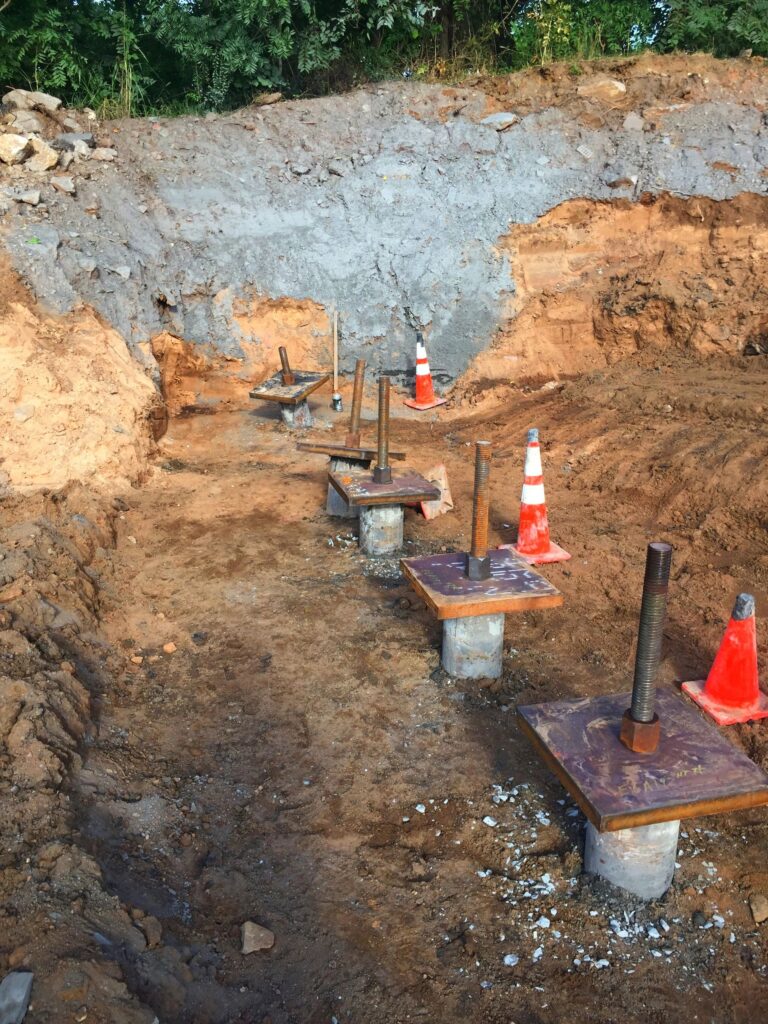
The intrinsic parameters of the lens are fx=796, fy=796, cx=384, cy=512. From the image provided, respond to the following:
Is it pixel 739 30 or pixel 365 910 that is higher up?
pixel 739 30

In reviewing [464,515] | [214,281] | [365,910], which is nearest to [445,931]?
[365,910]

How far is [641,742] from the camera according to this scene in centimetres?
289

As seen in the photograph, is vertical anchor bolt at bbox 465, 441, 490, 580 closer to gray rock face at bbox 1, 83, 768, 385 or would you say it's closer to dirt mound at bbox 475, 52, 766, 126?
gray rock face at bbox 1, 83, 768, 385

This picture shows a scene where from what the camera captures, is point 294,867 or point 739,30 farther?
point 739,30

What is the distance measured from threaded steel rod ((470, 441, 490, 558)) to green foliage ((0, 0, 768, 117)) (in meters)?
8.59

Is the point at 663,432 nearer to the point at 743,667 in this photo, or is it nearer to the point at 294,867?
the point at 743,667

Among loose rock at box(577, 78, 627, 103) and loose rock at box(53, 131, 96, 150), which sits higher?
loose rock at box(577, 78, 627, 103)

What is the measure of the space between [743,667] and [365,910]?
2.24m

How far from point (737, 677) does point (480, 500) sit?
1.57 metres

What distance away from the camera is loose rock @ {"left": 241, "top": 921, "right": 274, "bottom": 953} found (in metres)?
2.78

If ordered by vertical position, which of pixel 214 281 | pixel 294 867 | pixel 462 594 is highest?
pixel 214 281

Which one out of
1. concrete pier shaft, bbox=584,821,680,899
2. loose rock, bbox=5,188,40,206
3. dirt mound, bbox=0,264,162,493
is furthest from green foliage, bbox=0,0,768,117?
concrete pier shaft, bbox=584,821,680,899

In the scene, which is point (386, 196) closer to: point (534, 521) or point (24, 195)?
point (24, 195)

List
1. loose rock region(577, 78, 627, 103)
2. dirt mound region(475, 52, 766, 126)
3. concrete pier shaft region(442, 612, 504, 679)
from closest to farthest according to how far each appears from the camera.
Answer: concrete pier shaft region(442, 612, 504, 679) → dirt mound region(475, 52, 766, 126) → loose rock region(577, 78, 627, 103)
